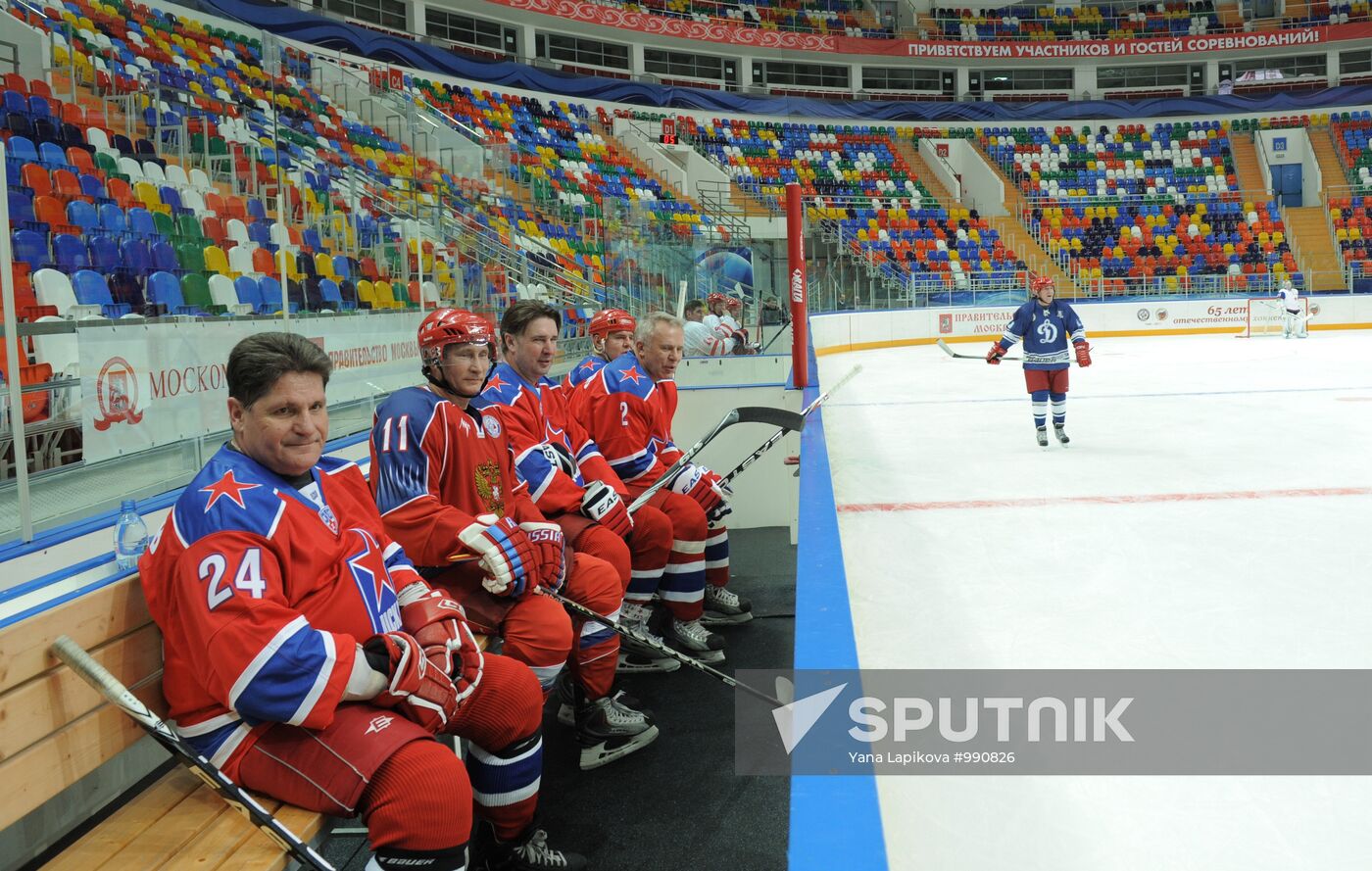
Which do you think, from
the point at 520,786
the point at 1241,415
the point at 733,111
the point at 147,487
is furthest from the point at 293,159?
the point at 733,111

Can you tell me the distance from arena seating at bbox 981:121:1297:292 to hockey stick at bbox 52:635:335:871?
22.1 m

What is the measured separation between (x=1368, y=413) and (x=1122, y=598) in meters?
5.85

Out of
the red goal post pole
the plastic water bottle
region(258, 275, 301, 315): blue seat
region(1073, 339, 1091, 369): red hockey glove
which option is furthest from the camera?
region(1073, 339, 1091, 369): red hockey glove

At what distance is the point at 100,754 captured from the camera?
182cm


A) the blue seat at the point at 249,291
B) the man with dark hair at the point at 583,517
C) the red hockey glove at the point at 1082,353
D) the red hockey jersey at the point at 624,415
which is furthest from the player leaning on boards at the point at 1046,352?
the blue seat at the point at 249,291

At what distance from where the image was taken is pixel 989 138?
95.9 feet

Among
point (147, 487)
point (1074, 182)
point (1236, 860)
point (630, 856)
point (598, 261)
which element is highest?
point (1074, 182)

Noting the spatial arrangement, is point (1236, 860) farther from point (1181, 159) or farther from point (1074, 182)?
point (1181, 159)

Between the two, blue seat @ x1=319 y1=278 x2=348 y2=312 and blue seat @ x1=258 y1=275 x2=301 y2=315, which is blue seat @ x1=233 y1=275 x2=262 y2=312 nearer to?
blue seat @ x1=258 y1=275 x2=301 y2=315

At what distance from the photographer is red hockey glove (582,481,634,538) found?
3.31 m

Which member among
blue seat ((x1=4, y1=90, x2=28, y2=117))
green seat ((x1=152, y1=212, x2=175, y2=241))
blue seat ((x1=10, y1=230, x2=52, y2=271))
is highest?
blue seat ((x1=4, y1=90, x2=28, y2=117))

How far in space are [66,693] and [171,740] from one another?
207mm

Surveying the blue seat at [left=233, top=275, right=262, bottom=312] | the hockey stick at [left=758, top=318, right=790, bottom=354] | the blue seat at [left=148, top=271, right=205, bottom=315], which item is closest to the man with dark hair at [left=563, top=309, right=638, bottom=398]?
the blue seat at [left=233, top=275, right=262, bottom=312]

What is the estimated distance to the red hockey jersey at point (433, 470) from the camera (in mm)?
2578
